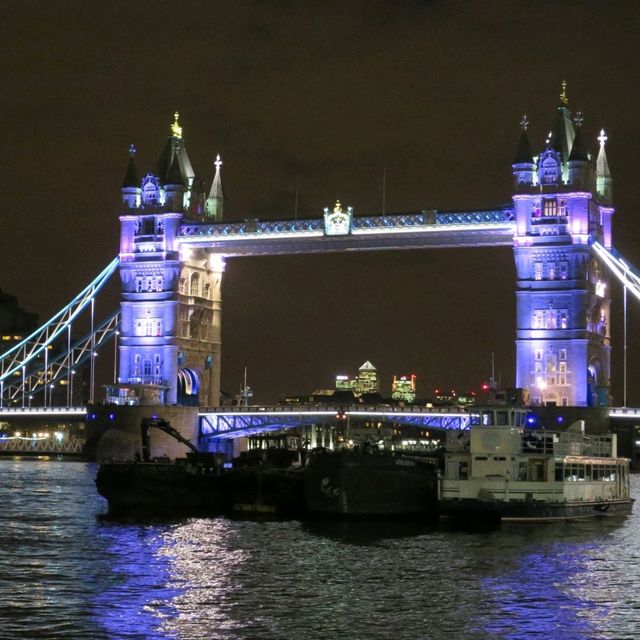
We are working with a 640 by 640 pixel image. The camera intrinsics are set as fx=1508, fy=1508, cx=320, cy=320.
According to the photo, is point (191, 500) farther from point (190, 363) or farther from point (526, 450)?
point (190, 363)

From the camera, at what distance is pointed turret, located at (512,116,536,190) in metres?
104

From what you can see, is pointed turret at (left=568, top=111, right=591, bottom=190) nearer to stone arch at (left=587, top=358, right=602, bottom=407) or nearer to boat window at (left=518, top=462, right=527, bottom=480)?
stone arch at (left=587, top=358, right=602, bottom=407)

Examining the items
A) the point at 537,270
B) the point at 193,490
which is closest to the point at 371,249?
the point at 537,270

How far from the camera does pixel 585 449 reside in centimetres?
6612

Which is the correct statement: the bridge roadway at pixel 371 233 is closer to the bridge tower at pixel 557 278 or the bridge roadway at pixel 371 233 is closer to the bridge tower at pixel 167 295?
the bridge tower at pixel 557 278

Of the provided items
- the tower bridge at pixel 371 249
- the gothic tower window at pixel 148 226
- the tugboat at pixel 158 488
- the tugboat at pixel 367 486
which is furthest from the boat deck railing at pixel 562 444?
the gothic tower window at pixel 148 226

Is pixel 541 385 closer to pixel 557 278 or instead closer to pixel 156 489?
pixel 557 278

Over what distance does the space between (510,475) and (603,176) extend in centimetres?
5411

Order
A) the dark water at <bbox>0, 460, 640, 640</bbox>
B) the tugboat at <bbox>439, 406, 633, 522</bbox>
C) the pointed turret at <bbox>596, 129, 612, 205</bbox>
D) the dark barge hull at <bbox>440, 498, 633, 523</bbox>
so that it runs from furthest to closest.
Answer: the pointed turret at <bbox>596, 129, 612, 205</bbox>, the tugboat at <bbox>439, 406, 633, 522</bbox>, the dark barge hull at <bbox>440, 498, 633, 523</bbox>, the dark water at <bbox>0, 460, 640, 640</bbox>

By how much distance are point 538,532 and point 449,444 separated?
22.4 ft

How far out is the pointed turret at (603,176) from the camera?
108250 mm

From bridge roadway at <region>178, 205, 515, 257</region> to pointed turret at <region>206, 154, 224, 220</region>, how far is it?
867 centimetres

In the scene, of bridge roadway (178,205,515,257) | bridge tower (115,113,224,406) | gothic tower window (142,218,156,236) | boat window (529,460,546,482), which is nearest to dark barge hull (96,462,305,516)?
boat window (529,460,546,482)

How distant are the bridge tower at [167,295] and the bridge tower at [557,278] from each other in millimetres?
27262
